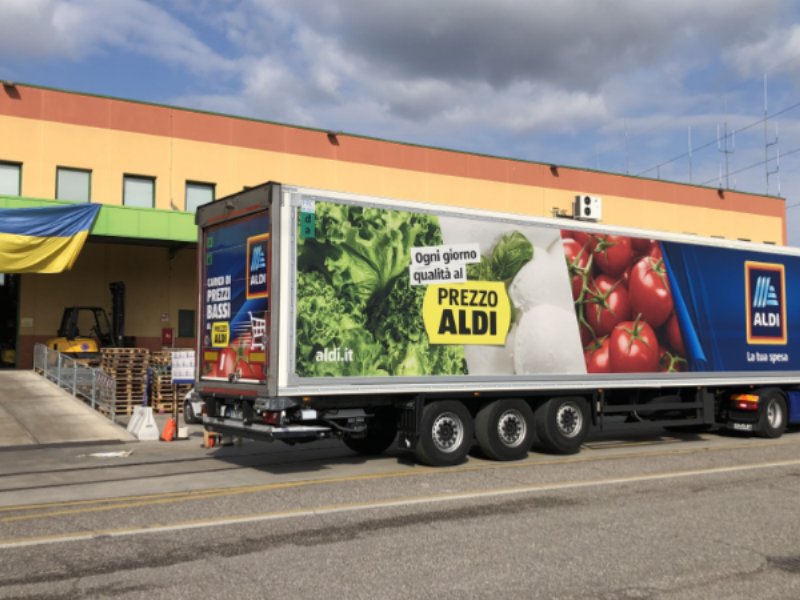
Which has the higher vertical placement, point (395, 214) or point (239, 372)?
point (395, 214)

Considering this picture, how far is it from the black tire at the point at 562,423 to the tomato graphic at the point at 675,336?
2.29 metres

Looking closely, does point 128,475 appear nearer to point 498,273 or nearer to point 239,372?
point 239,372

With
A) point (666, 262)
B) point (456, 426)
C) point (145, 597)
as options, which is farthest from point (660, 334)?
point (145, 597)

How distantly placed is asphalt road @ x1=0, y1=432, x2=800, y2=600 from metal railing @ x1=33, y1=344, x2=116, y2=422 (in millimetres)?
5551

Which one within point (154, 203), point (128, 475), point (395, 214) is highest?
point (154, 203)

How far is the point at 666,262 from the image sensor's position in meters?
14.0

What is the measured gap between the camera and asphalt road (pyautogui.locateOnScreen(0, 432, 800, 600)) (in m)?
5.79

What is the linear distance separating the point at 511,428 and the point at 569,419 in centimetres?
125

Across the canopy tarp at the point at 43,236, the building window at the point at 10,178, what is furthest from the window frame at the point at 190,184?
the building window at the point at 10,178

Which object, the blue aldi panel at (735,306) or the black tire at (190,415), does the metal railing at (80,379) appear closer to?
the black tire at (190,415)

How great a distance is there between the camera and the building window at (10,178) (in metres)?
24.3

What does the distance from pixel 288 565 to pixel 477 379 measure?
19.2 ft

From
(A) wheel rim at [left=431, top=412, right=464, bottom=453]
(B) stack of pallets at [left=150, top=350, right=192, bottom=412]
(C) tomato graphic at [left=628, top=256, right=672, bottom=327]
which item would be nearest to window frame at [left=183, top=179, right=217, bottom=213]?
(B) stack of pallets at [left=150, top=350, right=192, bottom=412]

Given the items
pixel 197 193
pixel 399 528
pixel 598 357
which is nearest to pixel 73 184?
pixel 197 193
